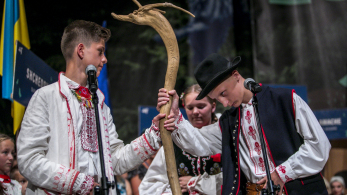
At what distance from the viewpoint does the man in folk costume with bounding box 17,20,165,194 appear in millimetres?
1979

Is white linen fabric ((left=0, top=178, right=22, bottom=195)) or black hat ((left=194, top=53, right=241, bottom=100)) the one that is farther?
white linen fabric ((left=0, top=178, right=22, bottom=195))

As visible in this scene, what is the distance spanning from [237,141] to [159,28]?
39.1 inches

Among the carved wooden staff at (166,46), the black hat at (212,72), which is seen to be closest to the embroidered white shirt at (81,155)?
the carved wooden staff at (166,46)

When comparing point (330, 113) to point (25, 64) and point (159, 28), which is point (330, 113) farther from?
point (25, 64)

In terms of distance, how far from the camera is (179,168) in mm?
3248

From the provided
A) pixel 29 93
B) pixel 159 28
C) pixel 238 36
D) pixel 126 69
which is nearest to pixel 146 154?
pixel 159 28

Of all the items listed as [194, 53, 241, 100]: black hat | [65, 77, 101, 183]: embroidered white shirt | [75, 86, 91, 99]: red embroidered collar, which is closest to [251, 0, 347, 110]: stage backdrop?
[194, 53, 241, 100]: black hat

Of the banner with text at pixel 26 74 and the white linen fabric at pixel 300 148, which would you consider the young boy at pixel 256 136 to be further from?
the banner with text at pixel 26 74

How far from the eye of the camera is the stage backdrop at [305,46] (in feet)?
20.9

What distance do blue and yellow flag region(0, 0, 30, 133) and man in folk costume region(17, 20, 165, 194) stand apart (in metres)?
1.25

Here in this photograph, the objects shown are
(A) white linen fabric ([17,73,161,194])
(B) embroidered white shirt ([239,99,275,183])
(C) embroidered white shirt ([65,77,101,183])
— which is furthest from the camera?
(B) embroidered white shirt ([239,99,275,183])

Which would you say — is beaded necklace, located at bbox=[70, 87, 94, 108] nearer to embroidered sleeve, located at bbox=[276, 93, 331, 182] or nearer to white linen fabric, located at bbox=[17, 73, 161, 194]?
white linen fabric, located at bbox=[17, 73, 161, 194]

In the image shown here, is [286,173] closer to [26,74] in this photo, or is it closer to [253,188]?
[253,188]

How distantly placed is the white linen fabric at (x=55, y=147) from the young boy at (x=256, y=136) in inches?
23.2
